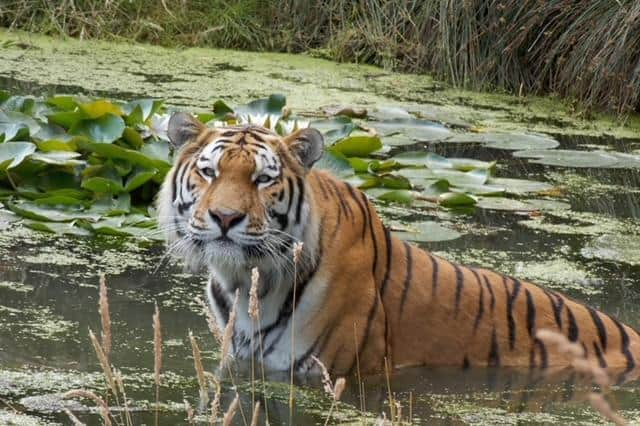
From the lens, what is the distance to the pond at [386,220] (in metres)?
3.56

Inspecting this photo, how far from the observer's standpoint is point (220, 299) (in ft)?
12.5

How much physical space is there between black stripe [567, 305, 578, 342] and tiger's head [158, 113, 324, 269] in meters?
0.97

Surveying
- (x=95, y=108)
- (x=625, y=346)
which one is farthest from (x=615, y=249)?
(x=95, y=108)

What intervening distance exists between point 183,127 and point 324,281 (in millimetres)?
636

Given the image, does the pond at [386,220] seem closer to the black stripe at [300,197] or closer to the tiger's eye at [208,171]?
the black stripe at [300,197]

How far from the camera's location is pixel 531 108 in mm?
9047

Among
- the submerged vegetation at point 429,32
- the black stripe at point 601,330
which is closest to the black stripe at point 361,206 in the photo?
the black stripe at point 601,330

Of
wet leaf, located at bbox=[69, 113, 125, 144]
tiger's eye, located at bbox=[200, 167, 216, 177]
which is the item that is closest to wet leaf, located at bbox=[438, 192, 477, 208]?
wet leaf, located at bbox=[69, 113, 125, 144]

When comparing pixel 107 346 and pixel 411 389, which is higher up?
pixel 107 346

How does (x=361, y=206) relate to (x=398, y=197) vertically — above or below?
above

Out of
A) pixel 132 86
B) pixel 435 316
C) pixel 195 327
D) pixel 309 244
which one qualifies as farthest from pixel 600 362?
pixel 132 86

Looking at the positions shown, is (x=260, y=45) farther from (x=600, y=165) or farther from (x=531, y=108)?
(x=600, y=165)

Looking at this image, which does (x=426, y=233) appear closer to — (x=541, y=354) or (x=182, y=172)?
(x=541, y=354)

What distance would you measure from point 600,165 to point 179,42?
4.58m
